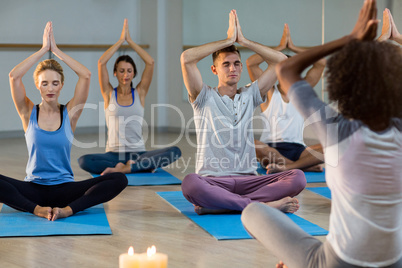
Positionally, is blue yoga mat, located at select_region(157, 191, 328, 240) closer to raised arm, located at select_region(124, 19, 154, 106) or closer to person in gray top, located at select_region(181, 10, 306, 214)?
person in gray top, located at select_region(181, 10, 306, 214)

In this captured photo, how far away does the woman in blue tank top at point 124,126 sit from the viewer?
173 inches

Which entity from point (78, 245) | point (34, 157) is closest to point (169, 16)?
point (34, 157)

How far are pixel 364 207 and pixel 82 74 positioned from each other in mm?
2007

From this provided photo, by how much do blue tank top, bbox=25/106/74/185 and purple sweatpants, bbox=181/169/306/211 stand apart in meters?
0.64

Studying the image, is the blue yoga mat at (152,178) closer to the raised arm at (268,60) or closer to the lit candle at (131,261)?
the raised arm at (268,60)

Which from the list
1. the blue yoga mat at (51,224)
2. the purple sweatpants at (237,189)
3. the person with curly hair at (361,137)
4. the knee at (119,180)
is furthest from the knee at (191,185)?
the person with curly hair at (361,137)

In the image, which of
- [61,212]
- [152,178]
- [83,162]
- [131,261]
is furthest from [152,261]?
[83,162]

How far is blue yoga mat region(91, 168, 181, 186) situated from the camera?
407 cm

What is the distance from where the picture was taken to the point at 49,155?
9.95 feet

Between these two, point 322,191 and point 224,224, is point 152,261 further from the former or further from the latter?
point 322,191

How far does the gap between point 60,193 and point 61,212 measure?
0.14m

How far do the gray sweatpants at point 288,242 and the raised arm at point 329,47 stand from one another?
16.3 inches

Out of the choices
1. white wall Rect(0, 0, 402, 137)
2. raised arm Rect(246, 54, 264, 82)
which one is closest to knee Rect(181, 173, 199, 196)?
raised arm Rect(246, 54, 264, 82)

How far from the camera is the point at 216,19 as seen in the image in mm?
6891
